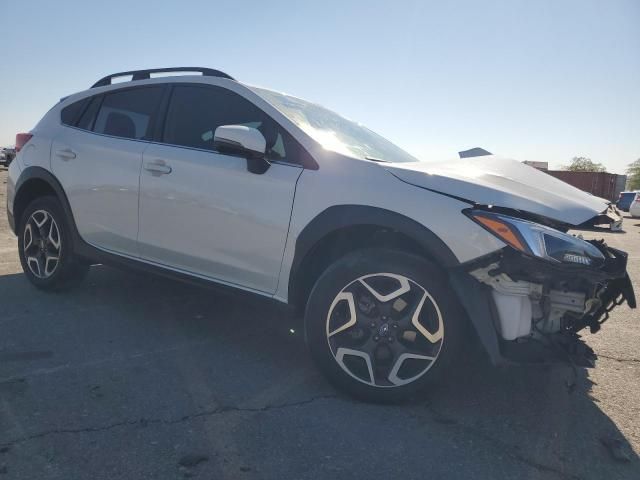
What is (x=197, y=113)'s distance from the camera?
11.8ft

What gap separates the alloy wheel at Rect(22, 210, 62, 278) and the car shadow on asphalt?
0.23 m

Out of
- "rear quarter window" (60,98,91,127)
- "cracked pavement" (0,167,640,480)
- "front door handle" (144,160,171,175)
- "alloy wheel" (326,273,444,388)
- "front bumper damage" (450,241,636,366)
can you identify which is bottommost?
"cracked pavement" (0,167,640,480)

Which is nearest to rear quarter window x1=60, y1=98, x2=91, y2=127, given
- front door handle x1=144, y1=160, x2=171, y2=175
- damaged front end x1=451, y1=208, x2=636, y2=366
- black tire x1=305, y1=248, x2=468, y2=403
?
front door handle x1=144, y1=160, x2=171, y2=175

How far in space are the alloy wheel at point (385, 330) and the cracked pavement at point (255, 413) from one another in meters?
0.19

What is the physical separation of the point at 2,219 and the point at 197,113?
22.5 feet

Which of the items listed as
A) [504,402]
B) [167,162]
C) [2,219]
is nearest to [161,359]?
[167,162]

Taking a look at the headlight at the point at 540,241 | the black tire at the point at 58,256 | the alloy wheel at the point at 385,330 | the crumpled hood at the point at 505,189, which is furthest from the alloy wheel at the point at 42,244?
the headlight at the point at 540,241

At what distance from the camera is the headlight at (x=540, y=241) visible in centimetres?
235

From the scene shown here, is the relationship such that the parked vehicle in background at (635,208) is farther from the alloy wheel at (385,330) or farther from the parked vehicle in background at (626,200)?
the alloy wheel at (385,330)

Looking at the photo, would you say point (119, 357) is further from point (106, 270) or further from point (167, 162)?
point (106, 270)

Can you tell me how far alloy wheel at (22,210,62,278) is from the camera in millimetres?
4316

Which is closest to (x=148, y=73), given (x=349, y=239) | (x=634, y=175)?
(x=349, y=239)

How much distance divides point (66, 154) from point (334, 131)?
221 cm

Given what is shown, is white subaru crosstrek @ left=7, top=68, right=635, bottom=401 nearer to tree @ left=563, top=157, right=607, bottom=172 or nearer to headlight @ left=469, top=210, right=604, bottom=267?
headlight @ left=469, top=210, right=604, bottom=267
